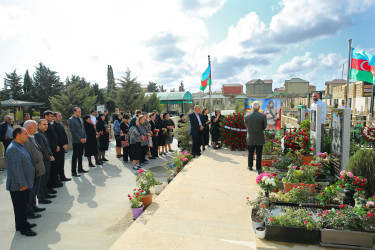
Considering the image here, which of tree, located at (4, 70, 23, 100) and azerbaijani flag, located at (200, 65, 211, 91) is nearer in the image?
azerbaijani flag, located at (200, 65, 211, 91)

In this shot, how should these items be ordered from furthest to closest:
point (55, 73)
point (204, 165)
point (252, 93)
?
point (252, 93)
point (55, 73)
point (204, 165)

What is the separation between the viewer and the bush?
3.88m

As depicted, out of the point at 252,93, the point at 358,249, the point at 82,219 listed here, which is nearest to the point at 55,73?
the point at 82,219

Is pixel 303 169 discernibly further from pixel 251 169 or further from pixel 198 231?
pixel 198 231

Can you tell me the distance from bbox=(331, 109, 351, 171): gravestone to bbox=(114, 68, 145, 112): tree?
23.1 metres

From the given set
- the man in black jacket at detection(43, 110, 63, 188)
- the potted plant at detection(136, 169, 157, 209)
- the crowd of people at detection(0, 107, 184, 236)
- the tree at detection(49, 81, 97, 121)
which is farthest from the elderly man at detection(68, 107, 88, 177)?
the tree at detection(49, 81, 97, 121)

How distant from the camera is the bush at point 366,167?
3.88 meters

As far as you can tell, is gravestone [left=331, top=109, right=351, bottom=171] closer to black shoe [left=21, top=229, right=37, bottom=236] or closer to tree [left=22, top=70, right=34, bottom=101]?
black shoe [left=21, top=229, right=37, bottom=236]

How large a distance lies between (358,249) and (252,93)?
8529cm

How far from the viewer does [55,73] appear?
115ft

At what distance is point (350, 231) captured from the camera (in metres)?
2.87

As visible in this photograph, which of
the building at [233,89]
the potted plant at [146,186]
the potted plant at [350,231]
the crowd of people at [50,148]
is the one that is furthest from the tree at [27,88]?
the building at [233,89]

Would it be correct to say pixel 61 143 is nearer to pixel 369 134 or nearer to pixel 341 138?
pixel 341 138

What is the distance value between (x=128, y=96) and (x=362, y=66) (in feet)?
72.2
